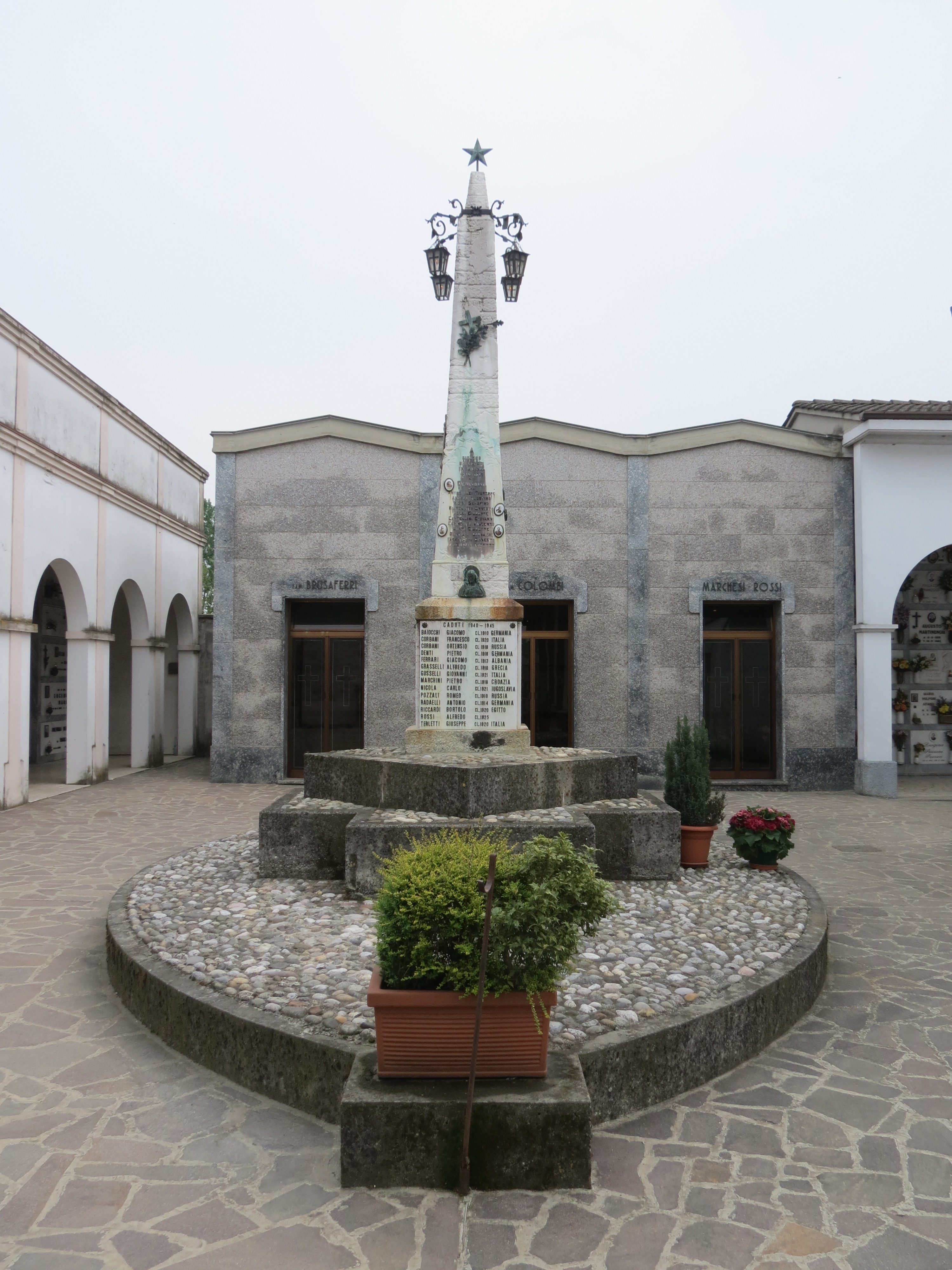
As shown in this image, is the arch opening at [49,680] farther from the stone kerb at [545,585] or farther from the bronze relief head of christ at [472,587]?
the bronze relief head of christ at [472,587]

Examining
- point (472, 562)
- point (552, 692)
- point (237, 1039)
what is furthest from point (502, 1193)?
point (552, 692)

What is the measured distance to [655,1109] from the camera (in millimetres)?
3801

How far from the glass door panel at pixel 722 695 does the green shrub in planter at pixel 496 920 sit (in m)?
10.9

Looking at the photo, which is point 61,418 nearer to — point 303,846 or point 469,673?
point 469,673

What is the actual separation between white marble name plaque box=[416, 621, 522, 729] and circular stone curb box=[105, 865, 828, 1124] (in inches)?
147

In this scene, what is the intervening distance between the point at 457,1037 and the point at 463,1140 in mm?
325

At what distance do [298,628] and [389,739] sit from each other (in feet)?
7.53

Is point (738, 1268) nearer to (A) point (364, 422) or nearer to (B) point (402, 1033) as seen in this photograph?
(B) point (402, 1033)

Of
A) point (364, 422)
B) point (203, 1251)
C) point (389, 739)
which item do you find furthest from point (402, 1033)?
point (364, 422)

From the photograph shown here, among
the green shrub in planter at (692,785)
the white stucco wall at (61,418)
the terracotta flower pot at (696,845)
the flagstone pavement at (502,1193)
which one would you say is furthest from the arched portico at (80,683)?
the flagstone pavement at (502,1193)

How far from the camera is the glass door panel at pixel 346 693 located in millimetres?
14000

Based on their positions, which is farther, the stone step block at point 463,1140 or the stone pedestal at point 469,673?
the stone pedestal at point 469,673

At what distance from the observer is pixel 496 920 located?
317 cm

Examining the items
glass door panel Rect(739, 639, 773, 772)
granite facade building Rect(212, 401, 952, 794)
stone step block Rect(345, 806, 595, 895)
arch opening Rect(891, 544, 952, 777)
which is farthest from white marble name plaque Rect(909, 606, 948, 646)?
stone step block Rect(345, 806, 595, 895)
